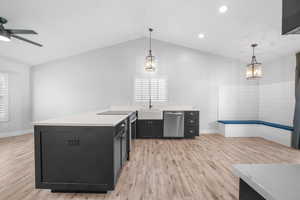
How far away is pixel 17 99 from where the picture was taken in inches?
189

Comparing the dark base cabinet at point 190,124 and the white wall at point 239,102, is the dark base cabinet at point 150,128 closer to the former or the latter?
the dark base cabinet at point 190,124

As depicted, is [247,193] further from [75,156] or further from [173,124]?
[173,124]

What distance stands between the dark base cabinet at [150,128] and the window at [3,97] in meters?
3.97

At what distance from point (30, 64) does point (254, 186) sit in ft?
21.1

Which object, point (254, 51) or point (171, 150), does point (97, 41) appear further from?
point (254, 51)

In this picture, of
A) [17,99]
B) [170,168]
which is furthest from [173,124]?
[17,99]

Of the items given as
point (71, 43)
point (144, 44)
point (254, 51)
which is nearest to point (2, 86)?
point (71, 43)

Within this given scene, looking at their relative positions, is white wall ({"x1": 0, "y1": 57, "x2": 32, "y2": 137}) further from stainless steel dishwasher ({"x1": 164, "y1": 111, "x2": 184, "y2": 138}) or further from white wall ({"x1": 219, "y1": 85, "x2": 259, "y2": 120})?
white wall ({"x1": 219, "y1": 85, "x2": 259, "y2": 120})

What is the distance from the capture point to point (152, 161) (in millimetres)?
2973

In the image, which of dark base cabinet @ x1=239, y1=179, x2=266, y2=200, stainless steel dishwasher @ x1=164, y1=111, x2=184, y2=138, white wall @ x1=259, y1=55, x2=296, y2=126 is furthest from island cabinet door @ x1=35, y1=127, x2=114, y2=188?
Result: white wall @ x1=259, y1=55, x2=296, y2=126

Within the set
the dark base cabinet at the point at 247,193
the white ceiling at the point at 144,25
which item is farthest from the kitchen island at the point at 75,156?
the white ceiling at the point at 144,25

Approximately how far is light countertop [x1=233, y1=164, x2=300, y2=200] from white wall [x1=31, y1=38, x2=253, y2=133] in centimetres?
450

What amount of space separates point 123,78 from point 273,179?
4902 millimetres

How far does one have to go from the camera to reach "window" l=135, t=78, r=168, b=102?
205 inches
